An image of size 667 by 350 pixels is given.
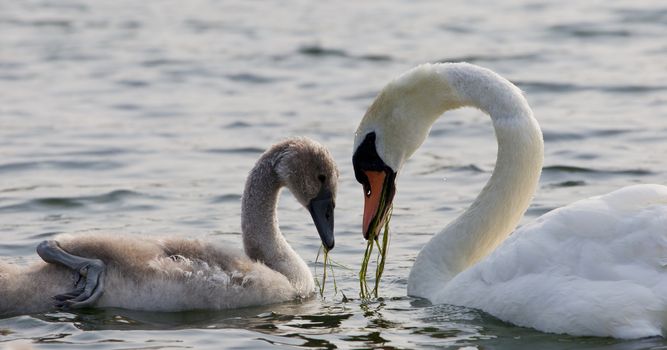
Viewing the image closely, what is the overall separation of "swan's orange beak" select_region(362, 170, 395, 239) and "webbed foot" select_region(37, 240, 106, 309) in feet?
6.04

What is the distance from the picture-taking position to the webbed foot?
9.24 meters

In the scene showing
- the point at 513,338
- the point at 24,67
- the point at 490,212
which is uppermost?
the point at 24,67

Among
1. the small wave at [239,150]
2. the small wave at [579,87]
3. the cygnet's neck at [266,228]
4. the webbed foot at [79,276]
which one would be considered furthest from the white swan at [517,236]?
the small wave at [579,87]

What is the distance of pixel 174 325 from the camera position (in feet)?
30.1

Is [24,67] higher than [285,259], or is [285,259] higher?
[24,67]

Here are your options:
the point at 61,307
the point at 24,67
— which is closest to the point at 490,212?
the point at 61,307

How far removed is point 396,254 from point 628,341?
3379 millimetres

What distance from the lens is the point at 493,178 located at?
10.1 metres

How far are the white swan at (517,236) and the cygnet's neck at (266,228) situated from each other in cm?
62

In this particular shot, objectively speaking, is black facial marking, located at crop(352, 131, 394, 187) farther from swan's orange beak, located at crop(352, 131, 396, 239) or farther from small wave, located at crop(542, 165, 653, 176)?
small wave, located at crop(542, 165, 653, 176)

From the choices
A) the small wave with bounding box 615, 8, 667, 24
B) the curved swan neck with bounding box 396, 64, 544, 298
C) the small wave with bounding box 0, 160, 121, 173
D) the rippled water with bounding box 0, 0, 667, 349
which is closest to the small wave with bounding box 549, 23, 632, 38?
the rippled water with bounding box 0, 0, 667, 349

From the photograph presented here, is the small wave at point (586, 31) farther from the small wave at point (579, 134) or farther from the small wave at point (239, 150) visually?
the small wave at point (239, 150)

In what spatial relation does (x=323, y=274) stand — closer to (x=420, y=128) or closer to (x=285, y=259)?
(x=285, y=259)

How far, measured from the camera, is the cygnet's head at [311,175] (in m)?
10.2
